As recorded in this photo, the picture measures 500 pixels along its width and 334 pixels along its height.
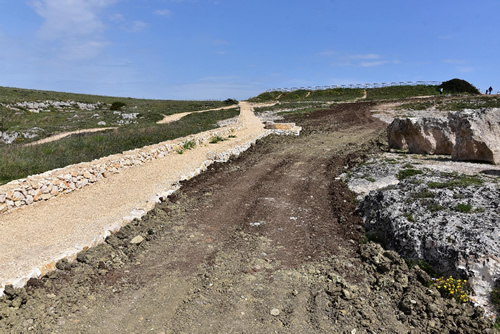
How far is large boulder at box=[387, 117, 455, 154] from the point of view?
15438 mm

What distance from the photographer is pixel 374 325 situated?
5441 mm

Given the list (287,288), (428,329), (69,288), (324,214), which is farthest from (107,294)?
(324,214)

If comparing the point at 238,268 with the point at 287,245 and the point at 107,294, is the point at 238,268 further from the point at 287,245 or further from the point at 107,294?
the point at 107,294

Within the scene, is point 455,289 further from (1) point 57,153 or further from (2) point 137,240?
(1) point 57,153

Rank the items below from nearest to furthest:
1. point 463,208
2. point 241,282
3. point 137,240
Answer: point 241,282
point 463,208
point 137,240

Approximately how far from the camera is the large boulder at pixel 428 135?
50.7 ft

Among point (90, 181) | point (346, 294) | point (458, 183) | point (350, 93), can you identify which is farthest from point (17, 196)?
point (350, 93)

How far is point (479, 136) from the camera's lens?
498 inches

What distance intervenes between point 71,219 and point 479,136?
13468mm

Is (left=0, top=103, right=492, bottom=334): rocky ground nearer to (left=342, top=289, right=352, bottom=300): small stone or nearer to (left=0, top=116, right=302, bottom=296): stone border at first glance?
(left=342, top=289, right=352, bottom=300): small stone

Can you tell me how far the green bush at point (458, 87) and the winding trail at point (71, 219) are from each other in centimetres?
6713

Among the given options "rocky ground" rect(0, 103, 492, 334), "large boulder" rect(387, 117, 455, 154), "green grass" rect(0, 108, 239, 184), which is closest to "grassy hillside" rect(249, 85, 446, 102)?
"large boulder" rect(387, 117, 455, 154)

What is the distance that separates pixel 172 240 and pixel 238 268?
6.95 ft

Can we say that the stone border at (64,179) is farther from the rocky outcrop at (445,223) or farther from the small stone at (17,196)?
the rocky outcrop at (445,223)
